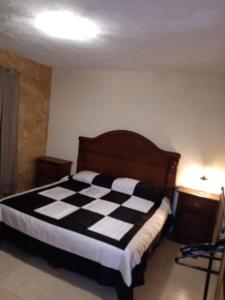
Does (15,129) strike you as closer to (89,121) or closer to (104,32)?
(89,121)

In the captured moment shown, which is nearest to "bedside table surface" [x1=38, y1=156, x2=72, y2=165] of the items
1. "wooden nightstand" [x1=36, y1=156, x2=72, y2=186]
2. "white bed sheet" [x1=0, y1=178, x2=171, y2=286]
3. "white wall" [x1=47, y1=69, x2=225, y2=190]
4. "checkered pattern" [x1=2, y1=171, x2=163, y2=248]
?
"wooden nightstand" [x1=36, y1=156, x2=72, y2=186]

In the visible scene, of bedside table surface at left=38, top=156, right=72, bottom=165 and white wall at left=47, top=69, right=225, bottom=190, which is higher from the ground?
white wall at left=47, top=69, right=225, bottom=190

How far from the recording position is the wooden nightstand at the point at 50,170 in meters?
3.71

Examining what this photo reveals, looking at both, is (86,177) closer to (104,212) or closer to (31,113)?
(104,212)

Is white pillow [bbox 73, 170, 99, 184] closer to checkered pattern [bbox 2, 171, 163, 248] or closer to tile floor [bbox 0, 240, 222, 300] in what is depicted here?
checkered pattern [bbox 2, 171, 163, 248]

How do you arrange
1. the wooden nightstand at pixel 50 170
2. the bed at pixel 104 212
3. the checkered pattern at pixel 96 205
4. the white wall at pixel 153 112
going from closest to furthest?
the bed at pixel 104 212
the checkered pattern at pixel 96 205
the white wall at pixel 153 112
the wooden nightstand at pixel 50 170

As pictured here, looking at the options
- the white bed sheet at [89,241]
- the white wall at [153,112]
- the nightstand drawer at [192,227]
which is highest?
the white wall at [153,112]

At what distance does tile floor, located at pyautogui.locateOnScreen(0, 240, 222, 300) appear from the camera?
1994 millimetres

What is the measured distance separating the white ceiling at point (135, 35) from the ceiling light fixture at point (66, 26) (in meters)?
0.08

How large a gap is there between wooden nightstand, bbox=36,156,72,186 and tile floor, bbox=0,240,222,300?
1339 mm

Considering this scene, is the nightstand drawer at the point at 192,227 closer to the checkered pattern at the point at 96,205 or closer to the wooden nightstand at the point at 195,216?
the wooden nightstand at the point at 195,216

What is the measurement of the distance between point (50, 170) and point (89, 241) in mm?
2001

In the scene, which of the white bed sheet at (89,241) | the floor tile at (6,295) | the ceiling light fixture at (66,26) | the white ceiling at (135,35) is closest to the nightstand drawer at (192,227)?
the white bed sheet at (89,241)

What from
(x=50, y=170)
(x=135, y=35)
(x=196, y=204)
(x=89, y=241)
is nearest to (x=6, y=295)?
(x=89, y=241)
